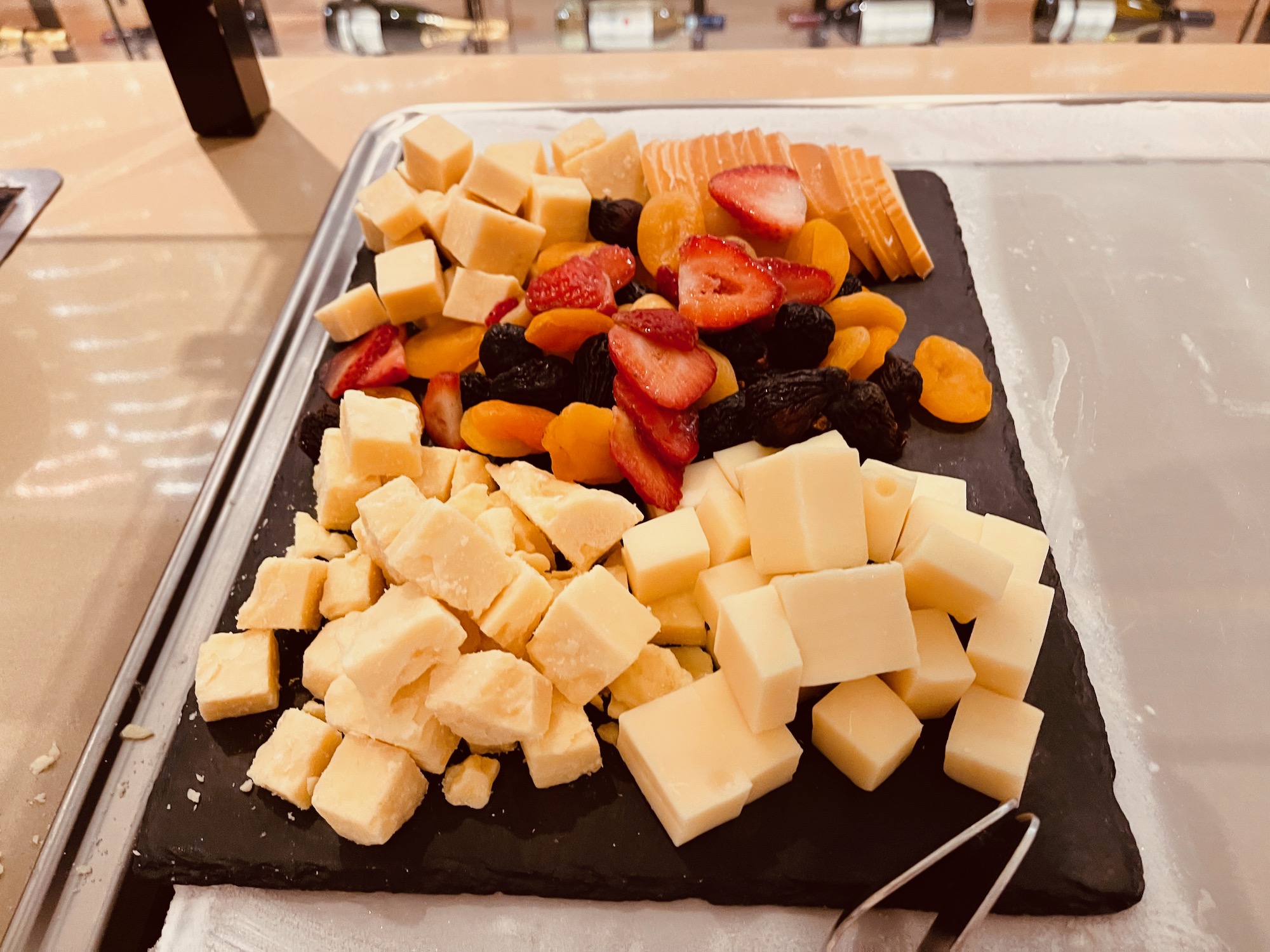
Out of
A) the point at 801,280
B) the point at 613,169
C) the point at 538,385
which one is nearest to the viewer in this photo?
the point at 538,385

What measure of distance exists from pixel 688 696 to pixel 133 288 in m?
1.76

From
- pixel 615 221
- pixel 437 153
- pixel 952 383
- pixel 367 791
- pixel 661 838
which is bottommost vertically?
pixel 661 838

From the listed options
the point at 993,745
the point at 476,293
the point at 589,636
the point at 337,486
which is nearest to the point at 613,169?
the point at 476,293

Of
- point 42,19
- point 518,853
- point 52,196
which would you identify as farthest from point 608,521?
point 42,19

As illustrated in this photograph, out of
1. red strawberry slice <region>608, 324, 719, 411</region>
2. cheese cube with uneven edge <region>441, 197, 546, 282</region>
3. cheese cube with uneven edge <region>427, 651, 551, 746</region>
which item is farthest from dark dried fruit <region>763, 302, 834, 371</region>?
cheese cube with uneven edge <region>427, 651, 551, 746</region>

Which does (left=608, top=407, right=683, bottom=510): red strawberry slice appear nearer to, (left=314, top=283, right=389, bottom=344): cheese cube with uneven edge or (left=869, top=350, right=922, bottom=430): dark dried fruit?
(left=869, top=350, right=922, bottom=430): dark dried fruit

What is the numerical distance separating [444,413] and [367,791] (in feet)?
2.23

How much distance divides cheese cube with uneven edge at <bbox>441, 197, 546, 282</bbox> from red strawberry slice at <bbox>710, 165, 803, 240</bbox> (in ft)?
1.27

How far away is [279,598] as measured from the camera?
1236mm

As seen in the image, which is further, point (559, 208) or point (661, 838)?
point (559, 208)

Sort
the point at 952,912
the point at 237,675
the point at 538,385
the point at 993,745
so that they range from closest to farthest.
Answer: the point at 952,912 < the point at 993,745 < the point at 237,675 < the point at 538,385

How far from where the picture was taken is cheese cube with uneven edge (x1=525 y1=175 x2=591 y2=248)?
5.52 feet

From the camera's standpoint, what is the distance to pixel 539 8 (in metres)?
3.10

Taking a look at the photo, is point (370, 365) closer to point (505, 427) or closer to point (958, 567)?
point (505, 427)
